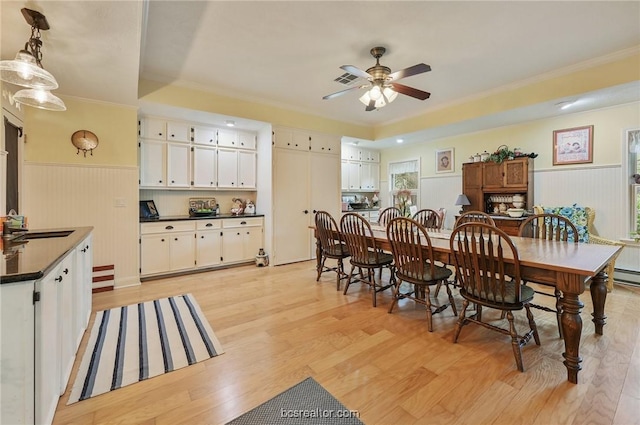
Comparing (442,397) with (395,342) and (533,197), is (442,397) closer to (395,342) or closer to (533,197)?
(395,342)

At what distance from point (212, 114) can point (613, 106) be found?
18.6ft

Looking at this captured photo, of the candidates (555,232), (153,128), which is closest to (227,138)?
(153,128)

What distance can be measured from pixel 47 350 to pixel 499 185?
5658mm

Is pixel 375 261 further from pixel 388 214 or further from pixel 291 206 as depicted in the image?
pixel 291 206

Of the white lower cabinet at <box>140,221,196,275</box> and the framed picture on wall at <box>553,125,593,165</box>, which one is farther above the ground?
the framed picture on wall at <box>553,125,593,165</box>

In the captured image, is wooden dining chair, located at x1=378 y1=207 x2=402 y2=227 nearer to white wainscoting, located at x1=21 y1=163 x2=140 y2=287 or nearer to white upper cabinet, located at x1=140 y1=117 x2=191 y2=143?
white upper cabinet, located at x1=140 y1=117 x2=191 y2=143

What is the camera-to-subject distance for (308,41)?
2779mm

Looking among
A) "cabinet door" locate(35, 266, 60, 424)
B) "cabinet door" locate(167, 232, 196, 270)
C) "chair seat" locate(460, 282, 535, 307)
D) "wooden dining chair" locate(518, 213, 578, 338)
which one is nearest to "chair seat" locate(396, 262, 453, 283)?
"chair seat" locate(460, 282, 535, 307)

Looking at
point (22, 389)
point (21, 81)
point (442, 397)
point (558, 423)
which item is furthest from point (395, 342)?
point (21, 81)

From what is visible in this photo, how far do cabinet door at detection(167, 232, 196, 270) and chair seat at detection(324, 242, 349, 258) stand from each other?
2094 millimetres

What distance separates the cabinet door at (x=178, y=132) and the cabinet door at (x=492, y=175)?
16.6 feet

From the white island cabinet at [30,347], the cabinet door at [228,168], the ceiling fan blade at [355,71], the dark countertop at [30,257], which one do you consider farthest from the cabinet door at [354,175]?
the white island cabinet at [30,347]

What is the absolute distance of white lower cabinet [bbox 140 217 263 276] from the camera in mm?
3924

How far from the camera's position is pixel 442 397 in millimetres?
1643
